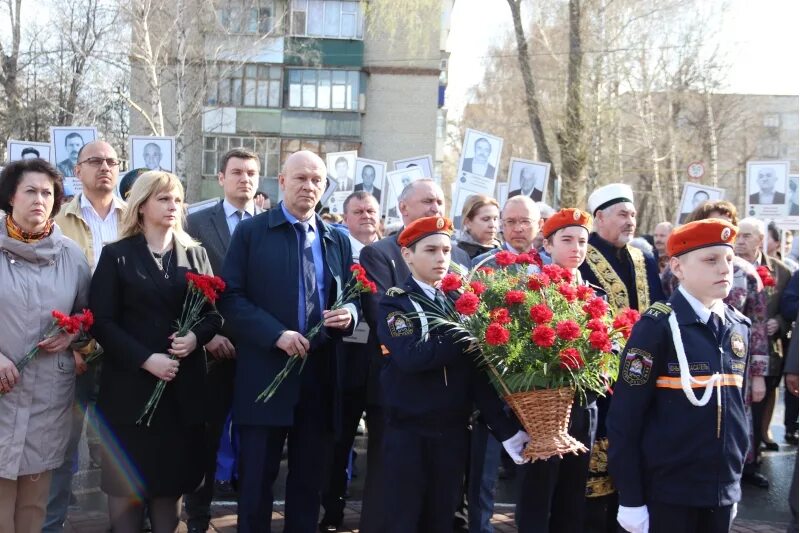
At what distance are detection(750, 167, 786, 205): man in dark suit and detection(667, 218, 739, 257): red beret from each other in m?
10.4

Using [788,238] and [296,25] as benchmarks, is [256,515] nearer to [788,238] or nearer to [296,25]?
[788,238]

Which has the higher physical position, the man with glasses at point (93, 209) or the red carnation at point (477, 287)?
the man with glasses at point (93, 209)

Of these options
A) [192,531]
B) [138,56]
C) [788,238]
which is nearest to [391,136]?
[138,56]

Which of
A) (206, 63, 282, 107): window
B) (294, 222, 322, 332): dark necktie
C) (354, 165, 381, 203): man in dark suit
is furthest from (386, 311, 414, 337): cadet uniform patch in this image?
(206, 63, 282, 107): window

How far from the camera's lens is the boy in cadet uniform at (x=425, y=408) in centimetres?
445

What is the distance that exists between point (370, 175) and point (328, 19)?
27218 millimetres

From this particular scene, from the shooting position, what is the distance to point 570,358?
4.19 metres

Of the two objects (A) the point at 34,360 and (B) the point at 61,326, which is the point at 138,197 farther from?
(A) the point at 34,360

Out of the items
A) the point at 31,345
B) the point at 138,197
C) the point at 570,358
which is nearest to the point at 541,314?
the point at 570,358

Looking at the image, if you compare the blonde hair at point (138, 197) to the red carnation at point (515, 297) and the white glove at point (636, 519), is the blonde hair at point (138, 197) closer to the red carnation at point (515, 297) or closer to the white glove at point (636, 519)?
the red carnation at point (515, 297)

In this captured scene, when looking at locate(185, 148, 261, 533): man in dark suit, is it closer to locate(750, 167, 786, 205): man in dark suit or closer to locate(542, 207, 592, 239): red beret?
locate(542, 207, 592, 239): red beret

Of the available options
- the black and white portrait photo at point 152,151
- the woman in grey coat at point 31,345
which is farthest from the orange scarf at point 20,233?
the black and white portrait photo at point 152,151

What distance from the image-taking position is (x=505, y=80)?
132ft

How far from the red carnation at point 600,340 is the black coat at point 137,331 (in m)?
2.06
